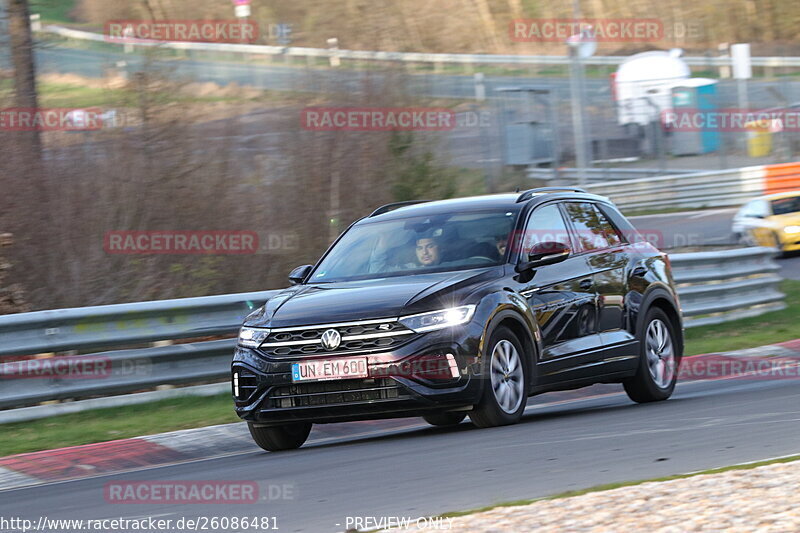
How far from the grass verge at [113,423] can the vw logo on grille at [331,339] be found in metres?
2.62

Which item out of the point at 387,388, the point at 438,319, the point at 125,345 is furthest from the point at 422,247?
the point at 125,345

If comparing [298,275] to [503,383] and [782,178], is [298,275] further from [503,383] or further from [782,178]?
[782,178]

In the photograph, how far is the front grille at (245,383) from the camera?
9297 millimetres

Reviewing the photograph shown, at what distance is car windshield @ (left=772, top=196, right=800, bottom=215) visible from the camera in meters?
27.0

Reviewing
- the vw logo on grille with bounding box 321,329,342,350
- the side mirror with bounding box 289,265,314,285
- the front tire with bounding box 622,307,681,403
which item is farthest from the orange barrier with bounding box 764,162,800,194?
the vw logo on grille with bounding box 321,329,342,350

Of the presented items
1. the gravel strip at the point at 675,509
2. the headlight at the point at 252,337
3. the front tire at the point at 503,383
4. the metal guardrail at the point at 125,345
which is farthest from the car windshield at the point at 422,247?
the gravel strip at the point at 675,509

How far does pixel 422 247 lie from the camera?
33.2 feet

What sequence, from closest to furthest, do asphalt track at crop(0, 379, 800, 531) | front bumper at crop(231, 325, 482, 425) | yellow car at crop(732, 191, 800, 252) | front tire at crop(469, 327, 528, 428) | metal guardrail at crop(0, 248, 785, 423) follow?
asphalt track at crop(0, 379, 800, 531)
front bumper at crop(231, 325, 482, 425)
front tire at crop(469, 327, 528, 428)
metal guardrail at crop(0, 248, 785, 423)
yellow car at crop(732, 191, 800, 252)

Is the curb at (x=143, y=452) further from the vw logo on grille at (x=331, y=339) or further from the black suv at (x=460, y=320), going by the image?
the vw logo on grille at (x=331, y=339)

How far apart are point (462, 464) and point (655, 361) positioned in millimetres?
4105

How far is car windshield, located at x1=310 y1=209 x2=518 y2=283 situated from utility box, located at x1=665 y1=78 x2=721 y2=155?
93.6 ft

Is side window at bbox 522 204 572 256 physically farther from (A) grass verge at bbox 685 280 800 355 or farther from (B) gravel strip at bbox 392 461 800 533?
(A) grass verge at bbox 685 280 800 355

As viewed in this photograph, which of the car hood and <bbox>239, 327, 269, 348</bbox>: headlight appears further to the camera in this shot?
<bbox>239, 327, 269, 348</bbox>: headlight

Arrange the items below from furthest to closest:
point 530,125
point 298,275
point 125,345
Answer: point 530,125 < point 125,345 < point 298,275
